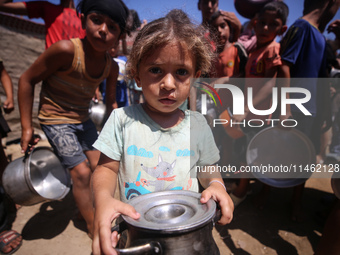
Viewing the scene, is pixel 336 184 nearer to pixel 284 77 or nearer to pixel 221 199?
pixel 221 199

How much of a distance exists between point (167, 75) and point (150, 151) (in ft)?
1.37

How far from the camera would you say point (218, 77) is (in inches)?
115

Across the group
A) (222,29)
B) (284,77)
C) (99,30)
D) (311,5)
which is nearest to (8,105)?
(99,30)

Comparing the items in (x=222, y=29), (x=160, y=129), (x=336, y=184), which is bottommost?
(x=336, y=184)

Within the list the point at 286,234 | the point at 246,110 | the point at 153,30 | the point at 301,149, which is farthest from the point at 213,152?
the point at 286,234

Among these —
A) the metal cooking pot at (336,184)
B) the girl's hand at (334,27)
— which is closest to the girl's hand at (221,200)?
the metal cooking pot at (336,184)

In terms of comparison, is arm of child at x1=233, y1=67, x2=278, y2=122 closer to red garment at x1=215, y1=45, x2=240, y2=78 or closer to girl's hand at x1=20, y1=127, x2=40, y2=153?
red garment at x1=215, y1=45, x2=240, y2=78

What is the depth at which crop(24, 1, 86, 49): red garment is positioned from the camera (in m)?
2.49

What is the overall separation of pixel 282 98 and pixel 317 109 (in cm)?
47

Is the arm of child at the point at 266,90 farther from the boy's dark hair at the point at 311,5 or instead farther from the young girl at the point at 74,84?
the young girl at the point at 74,84

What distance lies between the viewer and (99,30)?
5.95 ft

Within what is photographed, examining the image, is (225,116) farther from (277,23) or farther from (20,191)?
(20,191)

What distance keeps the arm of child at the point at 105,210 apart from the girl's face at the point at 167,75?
0.43 m

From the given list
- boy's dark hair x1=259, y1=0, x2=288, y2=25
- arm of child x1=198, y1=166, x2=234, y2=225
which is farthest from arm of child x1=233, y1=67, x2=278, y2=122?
arm of child x1=198, y1=166, x2=234, y2=225
